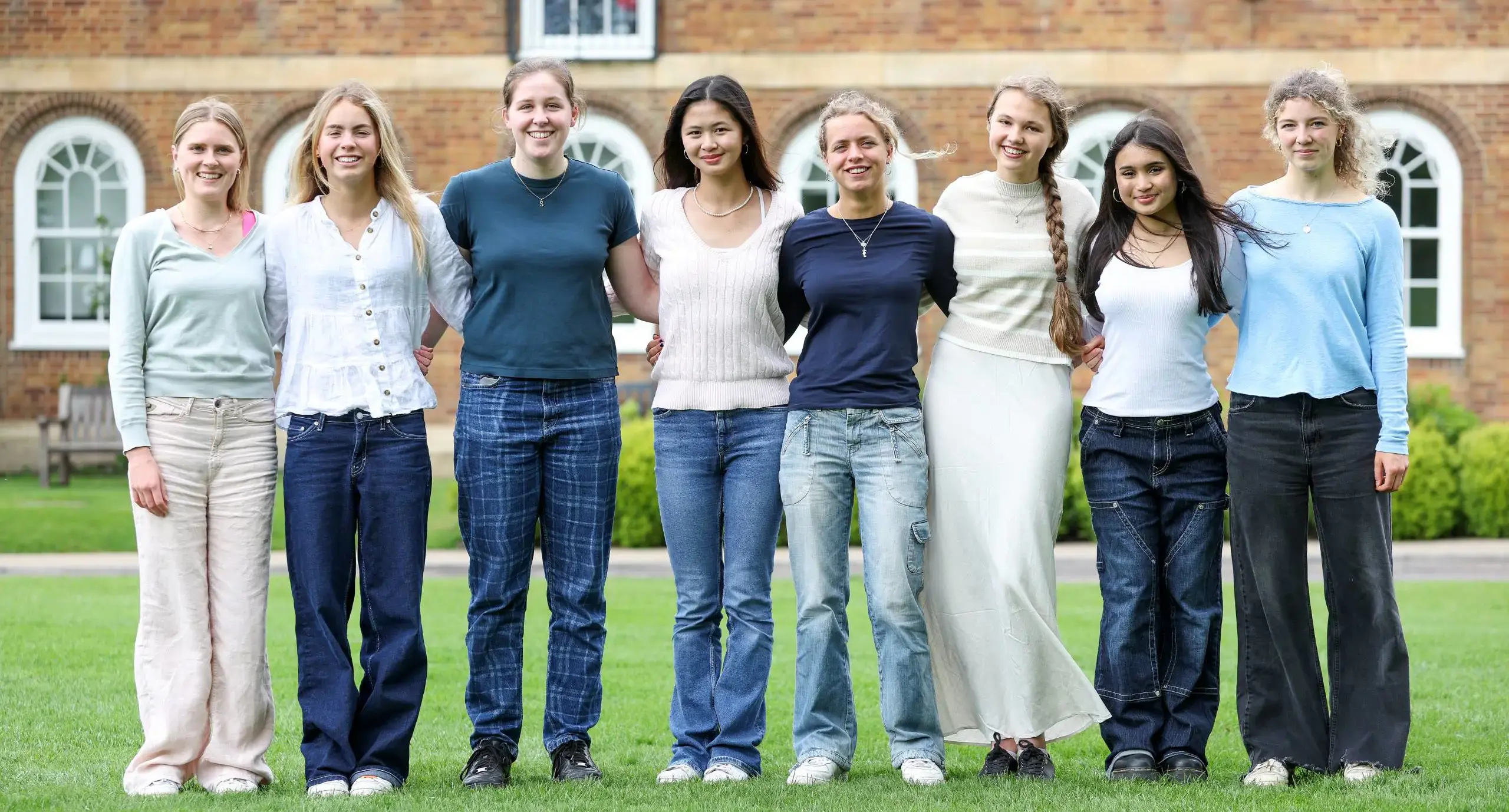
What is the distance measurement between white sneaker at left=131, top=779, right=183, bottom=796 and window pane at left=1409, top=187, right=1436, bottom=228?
15.7m

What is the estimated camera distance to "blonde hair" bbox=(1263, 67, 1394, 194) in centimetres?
472

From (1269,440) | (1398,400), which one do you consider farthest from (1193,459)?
(1398,400)

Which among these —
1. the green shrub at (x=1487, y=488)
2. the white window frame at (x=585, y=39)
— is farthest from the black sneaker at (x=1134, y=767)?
the white window frame at (x=585, y=39)

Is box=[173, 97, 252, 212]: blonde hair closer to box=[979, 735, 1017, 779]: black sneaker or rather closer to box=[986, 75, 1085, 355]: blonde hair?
box=[986, 75, 1085, 355]: blonde hair

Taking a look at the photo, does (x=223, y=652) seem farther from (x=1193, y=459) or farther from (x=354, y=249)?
(x=1193, y=459)

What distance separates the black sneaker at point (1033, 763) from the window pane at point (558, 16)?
45.4ft

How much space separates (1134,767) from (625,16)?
45.5ft

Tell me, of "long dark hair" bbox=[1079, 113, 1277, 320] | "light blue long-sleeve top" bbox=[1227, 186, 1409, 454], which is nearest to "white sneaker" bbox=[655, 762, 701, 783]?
"long dark hair" bbox=[1079, 113, 1277, 320]

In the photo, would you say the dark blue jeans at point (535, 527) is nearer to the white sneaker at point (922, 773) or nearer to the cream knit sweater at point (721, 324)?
the cream knit sweater at point (721, 324)

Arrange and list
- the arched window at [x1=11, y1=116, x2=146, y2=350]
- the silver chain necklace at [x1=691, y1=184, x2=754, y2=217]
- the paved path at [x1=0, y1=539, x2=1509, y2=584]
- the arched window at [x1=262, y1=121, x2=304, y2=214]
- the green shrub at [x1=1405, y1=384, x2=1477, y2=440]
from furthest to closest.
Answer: the arched window at [x1=11, y1=116, x2=146, y2=350], the arched window at [x1=262, y1=121, x2=304, y2=214], the green shrub at [x1=1405, y1=384, x2=1477, y2=440], the paved path at [x1=0, y1=539, x2=1509, y2=584], the silver chain necklace at [x1=691, y1=184, x2=754, y2=217]

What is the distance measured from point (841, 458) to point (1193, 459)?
107 cm

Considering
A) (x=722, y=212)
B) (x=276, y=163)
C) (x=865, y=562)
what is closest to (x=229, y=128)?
(x=722, y=212)

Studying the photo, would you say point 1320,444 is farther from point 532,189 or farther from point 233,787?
point 233,787

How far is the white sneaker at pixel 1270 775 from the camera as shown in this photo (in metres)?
4.68
